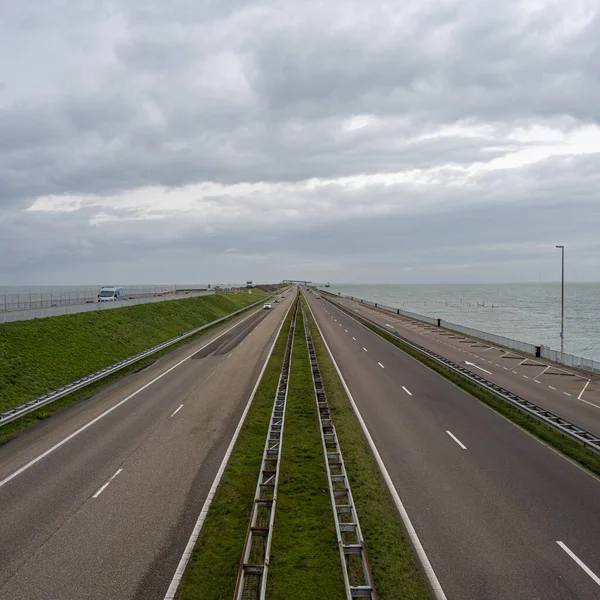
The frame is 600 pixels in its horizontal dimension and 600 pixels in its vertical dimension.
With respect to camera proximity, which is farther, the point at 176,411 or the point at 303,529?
the point at 176,411

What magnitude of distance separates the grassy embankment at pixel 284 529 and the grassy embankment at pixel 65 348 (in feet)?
41.1

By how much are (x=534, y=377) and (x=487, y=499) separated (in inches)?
956

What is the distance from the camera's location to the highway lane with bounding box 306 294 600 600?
11578 mm

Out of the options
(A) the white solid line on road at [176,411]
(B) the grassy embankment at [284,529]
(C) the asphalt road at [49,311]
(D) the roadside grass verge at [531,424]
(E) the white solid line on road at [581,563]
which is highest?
(C) the asphalt road at [49,311]

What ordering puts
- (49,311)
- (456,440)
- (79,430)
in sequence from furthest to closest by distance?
(49,311) < (79,430) < (456,440)

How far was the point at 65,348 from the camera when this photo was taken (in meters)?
37.4

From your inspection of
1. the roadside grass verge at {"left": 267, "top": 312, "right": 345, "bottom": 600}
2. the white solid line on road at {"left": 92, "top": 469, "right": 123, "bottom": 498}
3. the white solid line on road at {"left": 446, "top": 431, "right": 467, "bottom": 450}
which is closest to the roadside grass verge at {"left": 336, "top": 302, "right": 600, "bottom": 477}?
the white solid line on road at {"left": 446, "top": 431, "right": 467, "bottom": 450}

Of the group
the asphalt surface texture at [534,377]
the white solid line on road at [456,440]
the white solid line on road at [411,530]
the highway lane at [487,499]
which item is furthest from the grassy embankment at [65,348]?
the asphalt surface texture at [534,377]

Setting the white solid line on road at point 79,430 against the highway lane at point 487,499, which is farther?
the white solid line on road at point 79,430

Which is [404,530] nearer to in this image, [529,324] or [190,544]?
[190,544]

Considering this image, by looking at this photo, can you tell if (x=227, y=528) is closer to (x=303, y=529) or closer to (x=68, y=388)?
(x=303, y=529)

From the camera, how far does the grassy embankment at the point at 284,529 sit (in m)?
11.2

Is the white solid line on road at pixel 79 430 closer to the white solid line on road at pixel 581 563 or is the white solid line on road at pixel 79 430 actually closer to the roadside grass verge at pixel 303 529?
the roadside grass verge at pixel 303 529

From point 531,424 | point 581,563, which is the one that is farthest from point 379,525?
point 531,424
